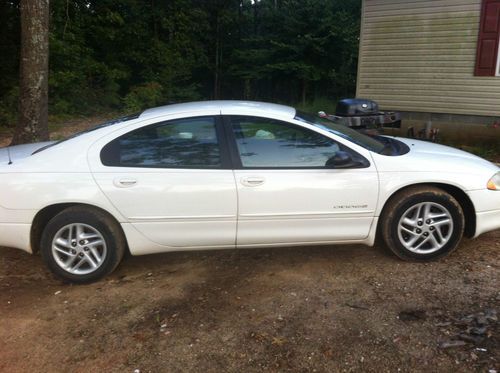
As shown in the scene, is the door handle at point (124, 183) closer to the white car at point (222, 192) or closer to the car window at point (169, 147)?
the white car at point (222, 192)

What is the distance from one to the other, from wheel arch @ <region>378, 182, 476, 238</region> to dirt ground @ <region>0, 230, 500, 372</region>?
30cm

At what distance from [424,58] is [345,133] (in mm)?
7474

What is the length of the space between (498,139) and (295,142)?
7.35 meters

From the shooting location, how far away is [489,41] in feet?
32.3

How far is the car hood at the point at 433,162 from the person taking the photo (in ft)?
13.3

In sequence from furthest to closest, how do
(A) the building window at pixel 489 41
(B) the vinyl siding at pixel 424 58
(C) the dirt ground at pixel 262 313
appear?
(B) the vinyl siding at pixel 424 58 → (A) the building window at pixel 489 41 → (C) the dirt ground at pixel 262 313

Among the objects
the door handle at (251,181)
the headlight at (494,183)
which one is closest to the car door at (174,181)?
the door handle at (251,181)

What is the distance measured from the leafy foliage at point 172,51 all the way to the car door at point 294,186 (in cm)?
1291

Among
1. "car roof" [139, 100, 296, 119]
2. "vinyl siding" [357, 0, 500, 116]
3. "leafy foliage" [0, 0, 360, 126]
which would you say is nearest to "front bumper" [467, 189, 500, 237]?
"car roof" [139, 100, 296, 119]

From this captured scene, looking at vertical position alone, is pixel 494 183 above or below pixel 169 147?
below

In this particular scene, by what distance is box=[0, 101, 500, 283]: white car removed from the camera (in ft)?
12.7

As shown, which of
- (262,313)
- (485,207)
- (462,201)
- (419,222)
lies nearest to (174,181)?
(262,313)

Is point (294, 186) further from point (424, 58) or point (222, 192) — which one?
point (424, 58)

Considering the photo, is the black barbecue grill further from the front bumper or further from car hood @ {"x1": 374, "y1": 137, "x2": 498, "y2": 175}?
the front bumper
